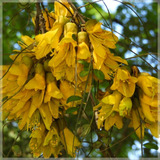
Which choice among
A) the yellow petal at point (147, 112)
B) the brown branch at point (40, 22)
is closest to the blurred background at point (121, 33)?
the brown branch at point (40, 22)

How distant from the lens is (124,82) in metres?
1.04

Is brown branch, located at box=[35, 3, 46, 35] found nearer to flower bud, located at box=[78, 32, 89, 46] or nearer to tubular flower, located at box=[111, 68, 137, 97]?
flower bud, located at box=[78, 32, 89, 46]

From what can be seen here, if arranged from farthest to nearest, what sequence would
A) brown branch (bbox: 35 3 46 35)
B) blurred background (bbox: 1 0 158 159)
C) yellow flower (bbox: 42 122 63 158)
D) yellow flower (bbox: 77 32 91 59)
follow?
1. blurred background (bbox: 1 0 158 159)
2. brown branch (bbox: 35 3 46 35)
3. yellow flower (bbox: 42 122 63 158)
4. yellow flower (bbox: 77 32 91 59)

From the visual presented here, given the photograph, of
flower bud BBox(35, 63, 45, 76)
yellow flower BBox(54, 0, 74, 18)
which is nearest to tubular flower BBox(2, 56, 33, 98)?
flower bud BBox(35, 63, 45, 76)

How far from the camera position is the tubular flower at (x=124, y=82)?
39.9 inches

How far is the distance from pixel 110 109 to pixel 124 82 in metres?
0.11

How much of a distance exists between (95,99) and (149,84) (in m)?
0.25

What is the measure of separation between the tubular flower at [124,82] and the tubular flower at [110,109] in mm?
24

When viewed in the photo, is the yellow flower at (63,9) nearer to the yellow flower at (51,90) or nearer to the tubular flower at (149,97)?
the yellow flower at (51,90)

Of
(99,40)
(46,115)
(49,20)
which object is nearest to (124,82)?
(99,40)

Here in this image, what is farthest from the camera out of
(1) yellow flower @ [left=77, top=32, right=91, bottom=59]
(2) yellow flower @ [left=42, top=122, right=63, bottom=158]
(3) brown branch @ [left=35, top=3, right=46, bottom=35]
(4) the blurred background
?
(4) the blurred background

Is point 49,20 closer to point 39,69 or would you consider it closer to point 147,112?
point 39,69

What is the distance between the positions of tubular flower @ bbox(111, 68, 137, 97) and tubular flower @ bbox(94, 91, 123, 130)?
2 cm

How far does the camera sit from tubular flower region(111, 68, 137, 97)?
1014 millimetres
